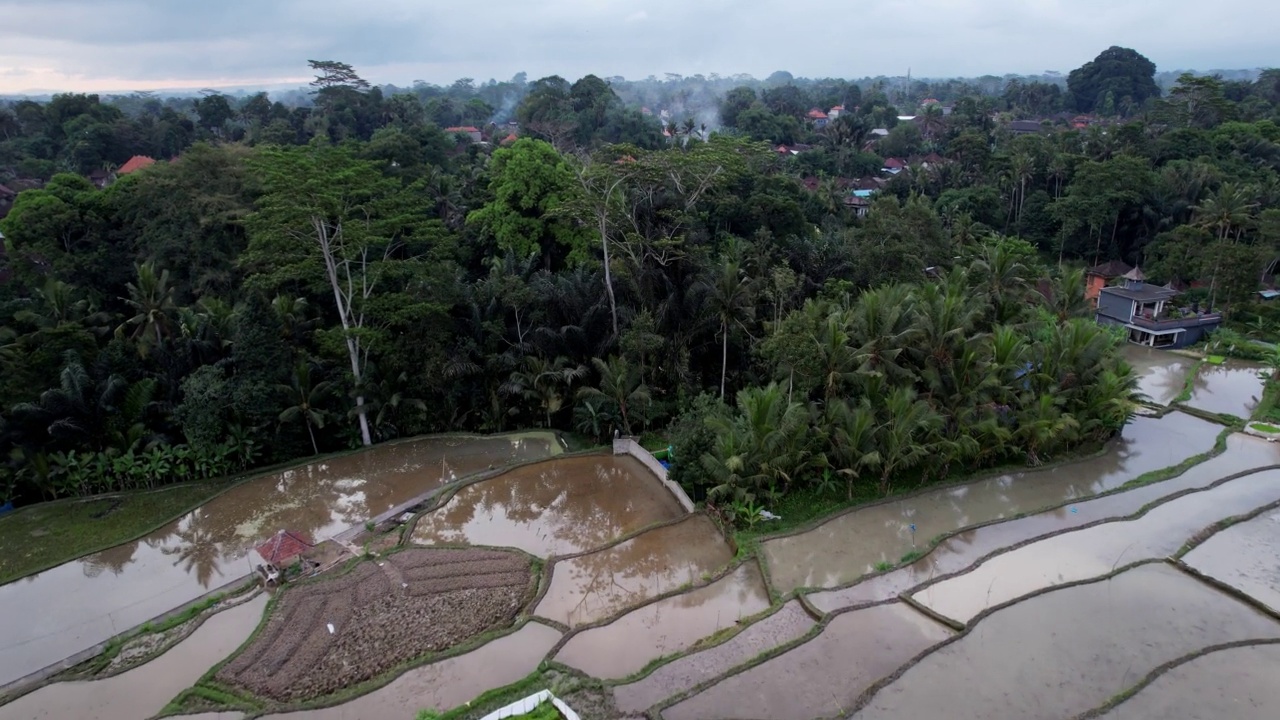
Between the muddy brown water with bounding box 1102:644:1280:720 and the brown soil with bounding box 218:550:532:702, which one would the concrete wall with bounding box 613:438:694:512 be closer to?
the brown soil with bounding box 218:550:532:702

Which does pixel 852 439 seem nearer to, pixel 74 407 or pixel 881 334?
pixel 881 334

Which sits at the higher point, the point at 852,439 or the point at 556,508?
the point at 852,439

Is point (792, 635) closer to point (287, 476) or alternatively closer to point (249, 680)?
point (249, 680)

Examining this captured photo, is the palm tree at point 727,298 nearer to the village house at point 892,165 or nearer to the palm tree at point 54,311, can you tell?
the palm tree at point 54,311

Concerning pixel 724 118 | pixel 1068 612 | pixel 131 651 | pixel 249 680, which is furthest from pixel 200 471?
pixel 724 118

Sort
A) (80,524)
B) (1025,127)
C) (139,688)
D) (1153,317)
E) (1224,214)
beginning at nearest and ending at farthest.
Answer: (139,688) < (80,524) < (1153,317) < (1224,214) < (1025,127)

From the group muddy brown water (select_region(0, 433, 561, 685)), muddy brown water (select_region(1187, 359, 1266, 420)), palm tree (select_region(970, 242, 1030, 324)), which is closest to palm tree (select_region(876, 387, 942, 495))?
palm tree (select_region(970, 242, 1030, 324))

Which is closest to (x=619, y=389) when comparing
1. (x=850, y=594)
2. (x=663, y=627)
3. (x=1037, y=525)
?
(x=663, y=627)
